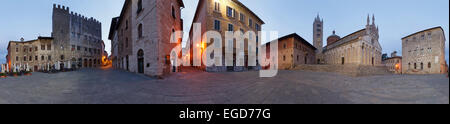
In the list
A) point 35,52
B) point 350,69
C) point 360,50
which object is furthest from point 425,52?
point 35,52

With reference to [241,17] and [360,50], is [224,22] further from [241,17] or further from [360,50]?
[360,50]

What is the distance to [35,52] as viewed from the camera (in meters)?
27.0

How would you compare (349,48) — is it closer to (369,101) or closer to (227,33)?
(227,33)

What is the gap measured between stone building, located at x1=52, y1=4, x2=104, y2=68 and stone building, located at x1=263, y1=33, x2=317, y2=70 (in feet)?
137

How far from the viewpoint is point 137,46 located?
11555 millimetres

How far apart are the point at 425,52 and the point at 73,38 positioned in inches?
2500

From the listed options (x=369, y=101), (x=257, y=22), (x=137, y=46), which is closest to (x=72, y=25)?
(x=137, y=46)

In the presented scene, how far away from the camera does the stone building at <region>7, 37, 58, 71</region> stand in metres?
26.8

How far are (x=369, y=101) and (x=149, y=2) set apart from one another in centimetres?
1317

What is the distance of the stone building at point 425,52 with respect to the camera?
1795cm

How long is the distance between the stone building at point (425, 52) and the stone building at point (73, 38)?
61.3 m

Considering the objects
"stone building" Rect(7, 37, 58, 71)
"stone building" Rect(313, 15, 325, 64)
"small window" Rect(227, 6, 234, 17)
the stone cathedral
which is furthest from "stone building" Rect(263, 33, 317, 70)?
"stone building" Rect(7, 37, 58, 71)

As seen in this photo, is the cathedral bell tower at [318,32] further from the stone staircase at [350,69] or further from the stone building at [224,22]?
the stone building at [224,22]
